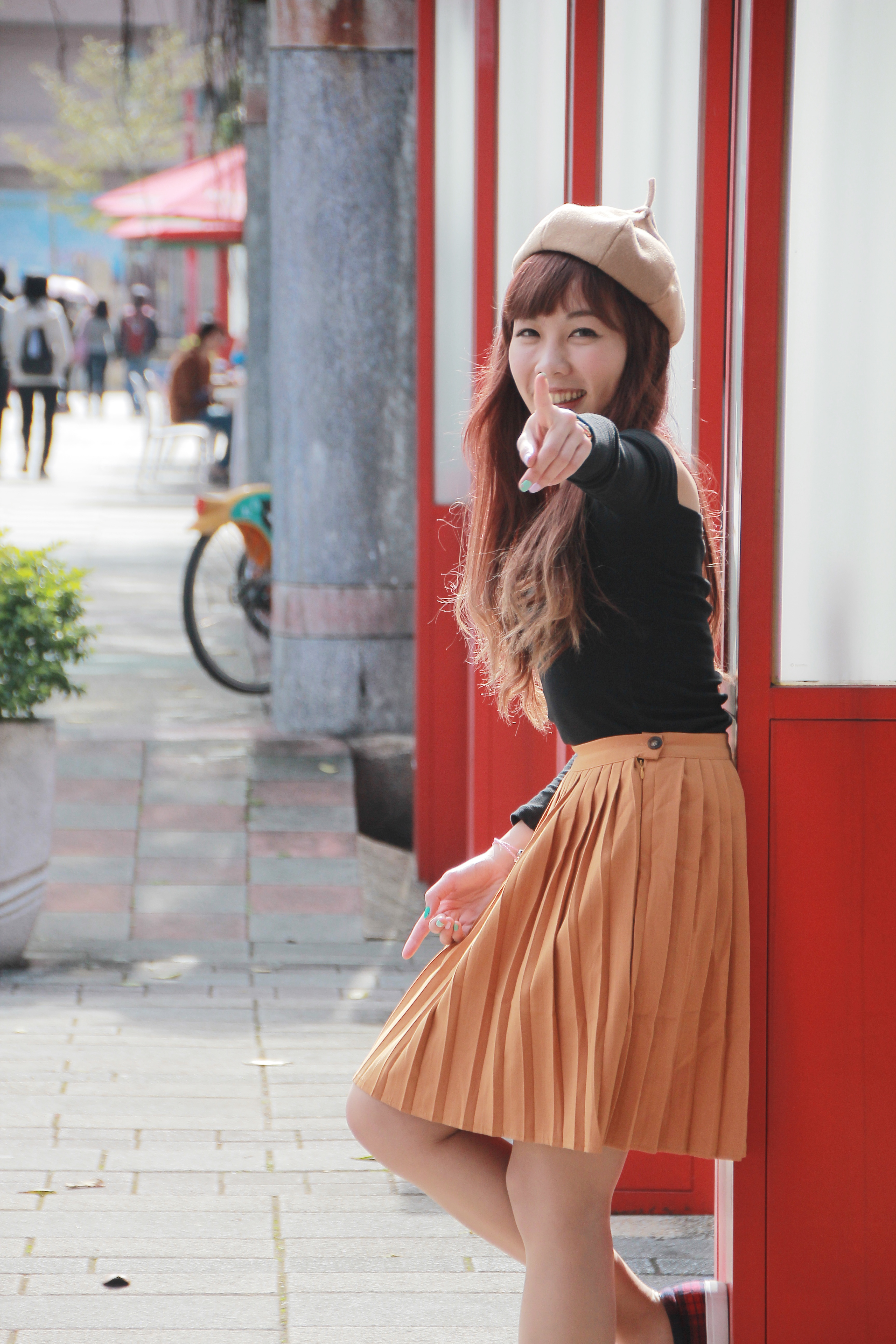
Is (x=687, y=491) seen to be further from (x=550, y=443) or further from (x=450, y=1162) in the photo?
(x=450, y=1162)

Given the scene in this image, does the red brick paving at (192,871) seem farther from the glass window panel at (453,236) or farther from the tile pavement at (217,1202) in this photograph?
the glass window panel at (453,236)

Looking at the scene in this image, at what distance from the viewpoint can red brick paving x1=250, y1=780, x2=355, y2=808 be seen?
627 centimetres

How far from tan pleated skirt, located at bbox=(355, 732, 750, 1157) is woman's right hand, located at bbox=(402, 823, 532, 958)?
0.13m

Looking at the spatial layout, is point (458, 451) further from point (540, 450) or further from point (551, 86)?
point (540, 450)

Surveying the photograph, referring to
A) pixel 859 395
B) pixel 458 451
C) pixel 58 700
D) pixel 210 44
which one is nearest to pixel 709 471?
pixel 859 395

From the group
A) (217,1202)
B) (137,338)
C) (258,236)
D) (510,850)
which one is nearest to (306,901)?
(217,1202)

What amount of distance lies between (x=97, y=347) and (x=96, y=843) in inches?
971

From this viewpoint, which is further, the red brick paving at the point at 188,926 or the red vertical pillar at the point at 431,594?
the red vertical pillar at the point at 431,594

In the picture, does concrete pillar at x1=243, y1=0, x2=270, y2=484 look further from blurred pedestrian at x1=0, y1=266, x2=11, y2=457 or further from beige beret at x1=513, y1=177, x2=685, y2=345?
beige beret at x1=513, y1=177, x2=685, y2=345

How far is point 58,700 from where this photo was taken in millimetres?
7582

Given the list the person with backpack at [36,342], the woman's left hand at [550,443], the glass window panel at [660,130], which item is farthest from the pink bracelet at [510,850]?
the person with backpack at [36,342]

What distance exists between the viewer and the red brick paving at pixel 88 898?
17.9 ft

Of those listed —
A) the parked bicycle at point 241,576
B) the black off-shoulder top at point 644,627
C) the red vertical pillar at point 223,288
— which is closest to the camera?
the black off-shoulder top at point 644,627

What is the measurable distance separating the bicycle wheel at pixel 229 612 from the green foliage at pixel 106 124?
617 inches
